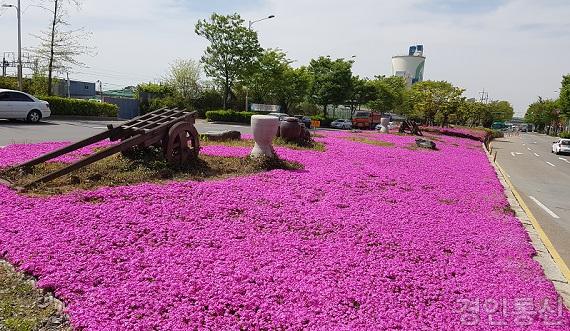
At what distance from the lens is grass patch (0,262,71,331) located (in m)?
3.39

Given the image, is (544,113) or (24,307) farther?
(544,113)

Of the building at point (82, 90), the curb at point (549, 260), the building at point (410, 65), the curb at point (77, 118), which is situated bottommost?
the curb at point (549, 260)

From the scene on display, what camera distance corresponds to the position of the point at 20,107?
1938 cm

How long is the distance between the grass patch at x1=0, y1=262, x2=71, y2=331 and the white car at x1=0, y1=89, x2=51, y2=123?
58.5ft

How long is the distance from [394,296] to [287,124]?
13133 mm

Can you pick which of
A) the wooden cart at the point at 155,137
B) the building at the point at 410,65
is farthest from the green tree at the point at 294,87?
the building at the point at 410,65

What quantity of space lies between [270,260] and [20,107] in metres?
19.1

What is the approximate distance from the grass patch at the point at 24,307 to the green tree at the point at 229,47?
3713 centimetres

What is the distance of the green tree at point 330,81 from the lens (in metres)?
51.0

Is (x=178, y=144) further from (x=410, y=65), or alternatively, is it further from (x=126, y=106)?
(x=410, y=65)

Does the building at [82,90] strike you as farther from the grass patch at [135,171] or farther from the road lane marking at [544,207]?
the road lane marking at [544,207]

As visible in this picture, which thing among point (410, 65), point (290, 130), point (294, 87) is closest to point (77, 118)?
point (290, 130)

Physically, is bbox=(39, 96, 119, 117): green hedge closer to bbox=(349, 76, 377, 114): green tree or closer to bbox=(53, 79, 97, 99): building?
bbox=(53, 79, 97, 99): building

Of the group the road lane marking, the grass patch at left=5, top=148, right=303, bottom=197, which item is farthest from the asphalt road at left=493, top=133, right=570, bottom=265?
the grass patch at left=5, top=148, right=303, bottom=197
